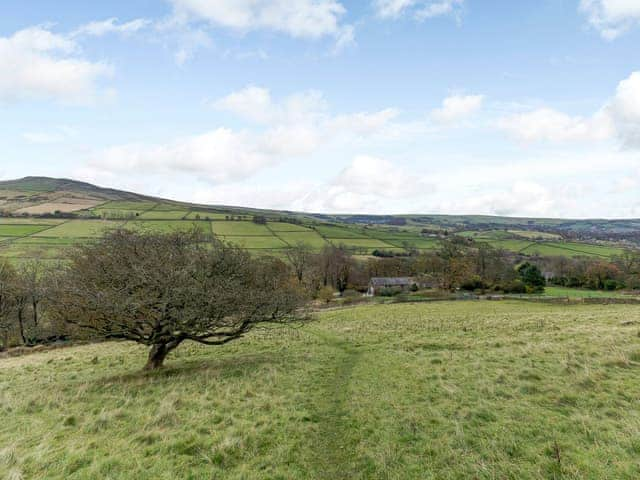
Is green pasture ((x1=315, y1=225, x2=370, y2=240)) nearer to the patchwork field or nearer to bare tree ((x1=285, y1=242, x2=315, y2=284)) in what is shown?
the patchwork field

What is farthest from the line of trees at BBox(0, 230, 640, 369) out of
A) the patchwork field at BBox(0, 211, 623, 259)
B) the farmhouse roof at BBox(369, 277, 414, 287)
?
the farmhouse roof at BBox(369, 277, 414, 287)

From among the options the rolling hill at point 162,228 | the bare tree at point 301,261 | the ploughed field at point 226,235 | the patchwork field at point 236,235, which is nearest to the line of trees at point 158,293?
the bare tree at point 301,261

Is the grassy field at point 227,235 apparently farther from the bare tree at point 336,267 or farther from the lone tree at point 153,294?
the lone tree at point 153,294

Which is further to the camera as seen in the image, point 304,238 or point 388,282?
point 304,238

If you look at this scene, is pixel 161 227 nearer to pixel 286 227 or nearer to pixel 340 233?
pixel 286 227

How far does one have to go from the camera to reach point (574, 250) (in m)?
116

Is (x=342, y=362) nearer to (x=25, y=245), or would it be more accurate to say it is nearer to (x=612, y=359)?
(x=612, y=359)

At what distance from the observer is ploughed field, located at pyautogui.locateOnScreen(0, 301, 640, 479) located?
6781 millimetres

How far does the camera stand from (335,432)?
873 centimetres

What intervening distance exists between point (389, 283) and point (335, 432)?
71535 millimetres

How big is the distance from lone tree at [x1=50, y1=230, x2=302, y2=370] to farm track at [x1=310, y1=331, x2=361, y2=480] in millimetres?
4967

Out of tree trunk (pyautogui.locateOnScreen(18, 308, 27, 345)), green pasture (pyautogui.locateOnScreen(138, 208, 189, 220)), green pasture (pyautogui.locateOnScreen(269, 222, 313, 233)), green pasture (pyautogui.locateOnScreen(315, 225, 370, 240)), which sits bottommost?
tree trunk (pyautogui.locateOnScreen(18, 308, 27, 345))

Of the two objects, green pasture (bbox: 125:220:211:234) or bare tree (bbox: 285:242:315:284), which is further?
bare tree (bbox: 285:242:315:284)

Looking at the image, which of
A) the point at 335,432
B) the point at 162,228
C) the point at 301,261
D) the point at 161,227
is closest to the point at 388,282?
the point at 301,261
